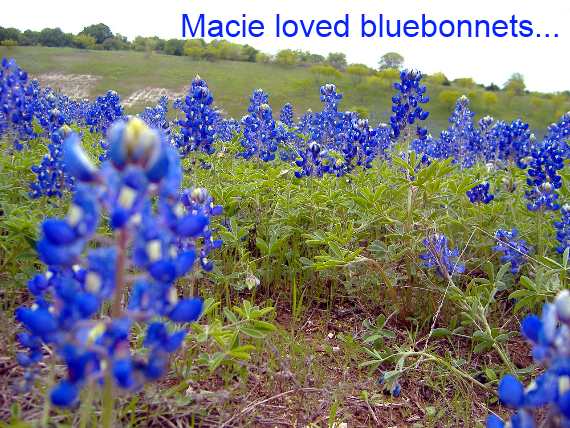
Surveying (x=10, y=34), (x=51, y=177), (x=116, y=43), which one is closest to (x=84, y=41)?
(x=116, y=43)

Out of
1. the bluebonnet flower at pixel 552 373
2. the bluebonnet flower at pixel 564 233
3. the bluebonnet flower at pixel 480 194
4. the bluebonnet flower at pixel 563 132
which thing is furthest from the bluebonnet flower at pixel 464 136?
the bluebonnet flower at pixel 552 373

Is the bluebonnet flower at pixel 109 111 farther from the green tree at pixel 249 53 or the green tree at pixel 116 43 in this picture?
the green tree at pixel 249 53

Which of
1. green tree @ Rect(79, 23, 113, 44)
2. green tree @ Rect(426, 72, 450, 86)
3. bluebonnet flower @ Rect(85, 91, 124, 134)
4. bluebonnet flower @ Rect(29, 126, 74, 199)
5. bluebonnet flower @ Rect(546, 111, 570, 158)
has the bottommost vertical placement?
bluebonnet flower @ Rect(29, 126, 74, 199)

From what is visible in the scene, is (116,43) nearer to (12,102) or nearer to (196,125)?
(12,102)

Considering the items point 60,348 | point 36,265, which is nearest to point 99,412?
point 60,348

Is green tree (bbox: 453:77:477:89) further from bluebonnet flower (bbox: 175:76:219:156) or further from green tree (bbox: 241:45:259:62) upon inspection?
bluebonnet flower (bbox: 175:76:219:156)

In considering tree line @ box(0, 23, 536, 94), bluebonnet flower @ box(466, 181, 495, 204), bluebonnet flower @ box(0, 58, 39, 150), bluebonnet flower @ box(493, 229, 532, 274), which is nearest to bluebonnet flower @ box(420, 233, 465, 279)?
bluebonnet flower @ box(493, 229, 532, 274)
